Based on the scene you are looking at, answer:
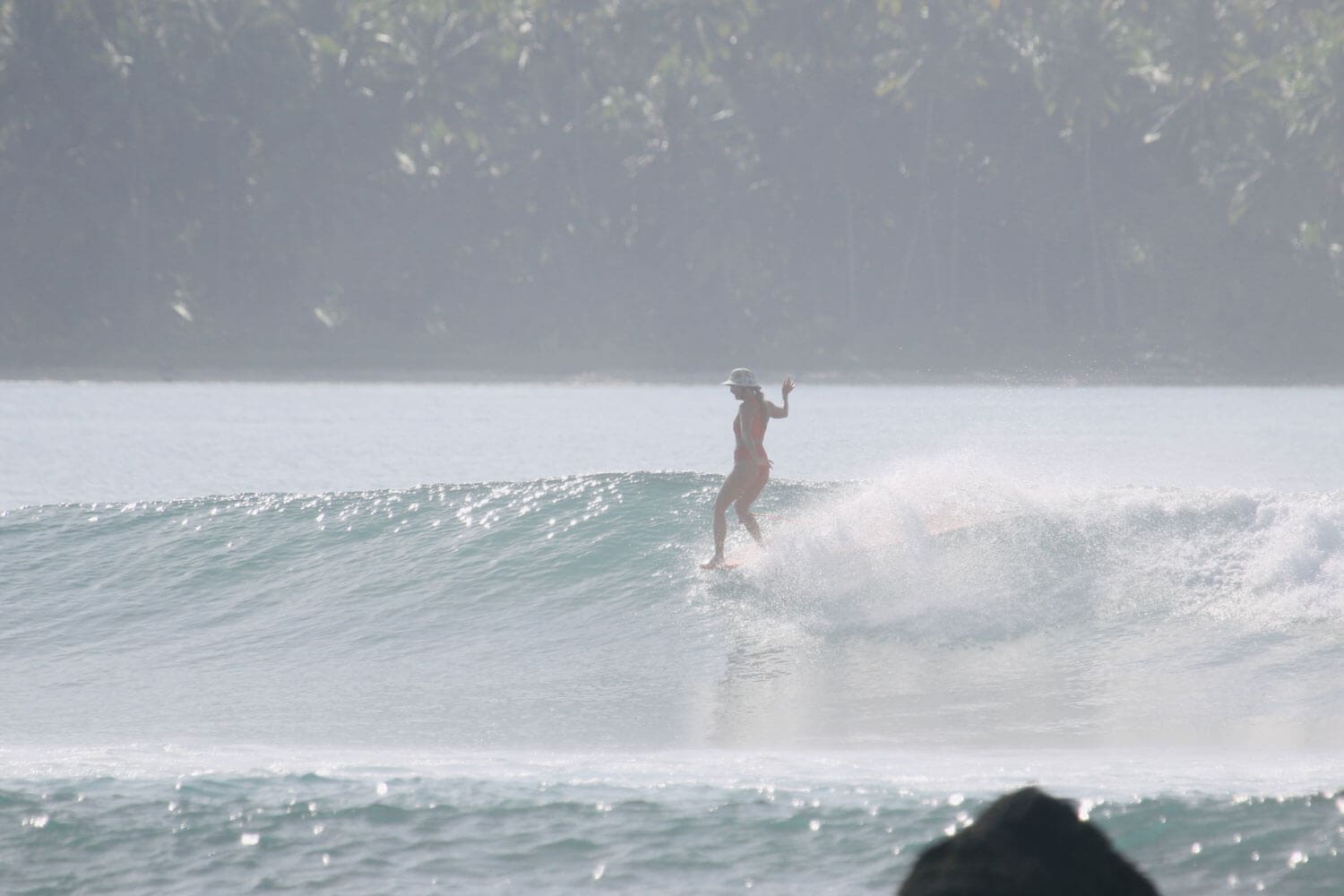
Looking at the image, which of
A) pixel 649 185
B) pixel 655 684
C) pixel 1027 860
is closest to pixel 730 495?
pixel 655 684

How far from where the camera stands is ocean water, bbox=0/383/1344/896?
666 cm

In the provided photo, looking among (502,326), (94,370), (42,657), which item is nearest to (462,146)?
(502,326)

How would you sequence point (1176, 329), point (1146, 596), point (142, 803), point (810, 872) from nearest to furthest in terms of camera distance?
point (810, 872), point (142, 803), point (1146, 596), point (1176, 329)

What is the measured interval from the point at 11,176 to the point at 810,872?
5148 cm

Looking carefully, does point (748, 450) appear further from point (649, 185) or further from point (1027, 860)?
point (649, 185)

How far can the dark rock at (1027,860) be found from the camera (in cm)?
313

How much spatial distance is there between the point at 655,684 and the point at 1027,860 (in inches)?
288

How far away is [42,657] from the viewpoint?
12.2 meters

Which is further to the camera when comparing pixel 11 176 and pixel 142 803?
pixel 11 176

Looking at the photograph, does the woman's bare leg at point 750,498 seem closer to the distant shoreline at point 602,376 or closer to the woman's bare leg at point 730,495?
the woman's bare leg at point 730,495

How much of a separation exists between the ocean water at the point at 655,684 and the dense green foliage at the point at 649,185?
36.8 metres

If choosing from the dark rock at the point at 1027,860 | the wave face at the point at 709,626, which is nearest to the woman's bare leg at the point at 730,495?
the wave face at the point at 709,626

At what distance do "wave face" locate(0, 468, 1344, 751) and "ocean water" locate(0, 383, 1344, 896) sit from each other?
38mm

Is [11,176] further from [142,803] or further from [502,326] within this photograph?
[142,803]
